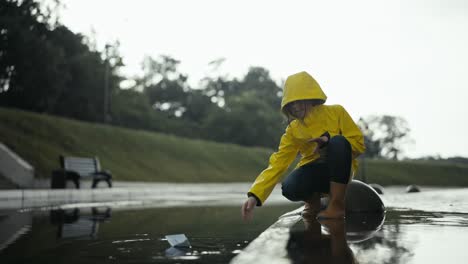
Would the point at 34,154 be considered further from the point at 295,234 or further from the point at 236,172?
the point at 295,234

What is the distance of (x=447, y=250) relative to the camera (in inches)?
96.7

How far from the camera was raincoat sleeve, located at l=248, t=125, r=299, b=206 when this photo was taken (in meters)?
3.75

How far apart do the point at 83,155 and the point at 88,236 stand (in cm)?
1895

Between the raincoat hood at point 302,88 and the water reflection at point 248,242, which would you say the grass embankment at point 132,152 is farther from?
the raincoat hood at point 302,88

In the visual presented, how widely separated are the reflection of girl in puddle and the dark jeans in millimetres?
484

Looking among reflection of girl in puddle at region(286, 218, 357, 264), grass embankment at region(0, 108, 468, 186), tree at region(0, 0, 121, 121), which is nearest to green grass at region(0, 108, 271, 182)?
grass embankment at region(0, 108, 468, 186)

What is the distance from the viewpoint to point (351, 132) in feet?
13.2

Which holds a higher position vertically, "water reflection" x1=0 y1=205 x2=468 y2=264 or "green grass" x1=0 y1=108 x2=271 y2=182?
"green grass" x1=0 y1=108 x2=271 y2=182

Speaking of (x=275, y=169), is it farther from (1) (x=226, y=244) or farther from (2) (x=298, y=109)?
(1) (x=226, y=244)

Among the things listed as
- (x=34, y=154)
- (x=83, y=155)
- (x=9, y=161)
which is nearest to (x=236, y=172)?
(x=83, y=155)

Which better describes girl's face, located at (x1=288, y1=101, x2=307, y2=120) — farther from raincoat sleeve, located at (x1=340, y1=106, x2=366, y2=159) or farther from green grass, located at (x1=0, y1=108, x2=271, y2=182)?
green grass, located at (x1=0, y1=108, x2=271, y2=182)

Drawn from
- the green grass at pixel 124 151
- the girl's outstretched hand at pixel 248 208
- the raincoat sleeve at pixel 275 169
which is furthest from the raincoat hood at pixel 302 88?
the green grass at pixel 124 151

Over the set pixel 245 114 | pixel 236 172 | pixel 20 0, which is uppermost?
pixel 20 0

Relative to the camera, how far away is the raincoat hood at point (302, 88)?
3.90 metres
